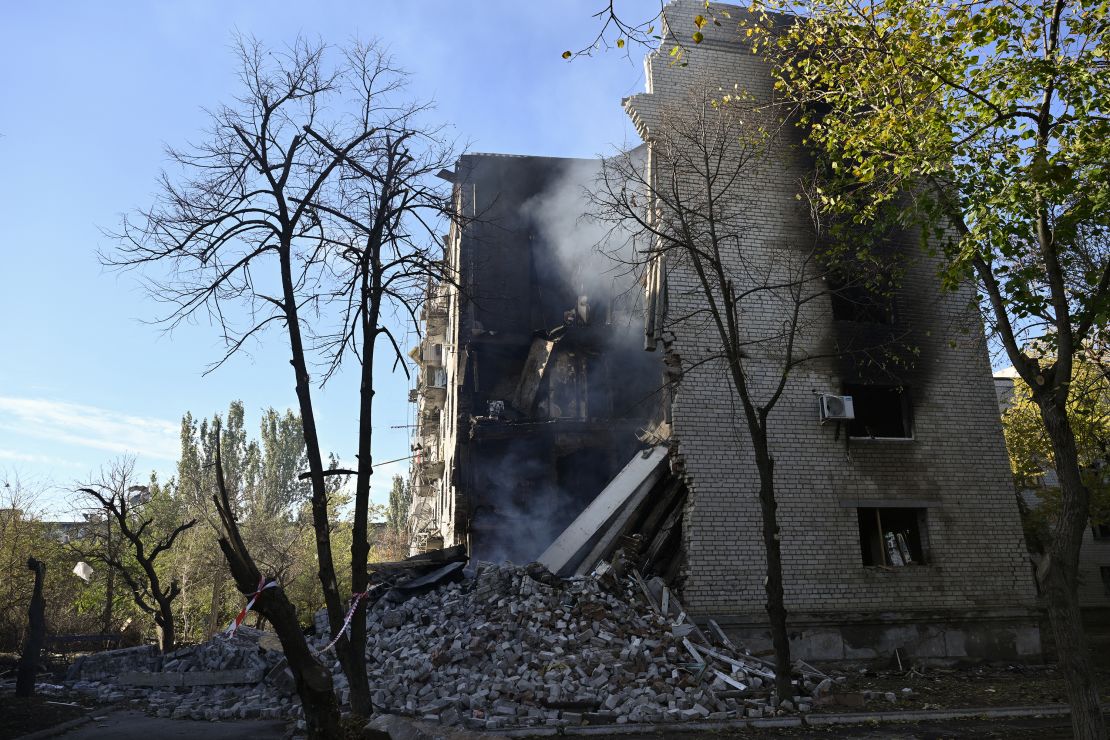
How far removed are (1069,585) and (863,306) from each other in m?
8.19

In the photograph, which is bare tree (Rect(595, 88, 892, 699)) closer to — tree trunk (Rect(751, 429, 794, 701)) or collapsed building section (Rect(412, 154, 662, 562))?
collapsed building section (Rect(412, 154, 662, 562))

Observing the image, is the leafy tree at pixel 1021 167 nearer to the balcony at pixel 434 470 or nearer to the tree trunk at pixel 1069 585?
the tree trunk at pixel 1069 585

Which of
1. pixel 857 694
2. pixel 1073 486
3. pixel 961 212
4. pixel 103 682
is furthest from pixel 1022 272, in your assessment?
pixel 103 682

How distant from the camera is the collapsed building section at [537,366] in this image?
17.6 meters

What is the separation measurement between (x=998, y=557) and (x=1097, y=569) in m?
19.6

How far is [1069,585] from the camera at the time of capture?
21.7 ft

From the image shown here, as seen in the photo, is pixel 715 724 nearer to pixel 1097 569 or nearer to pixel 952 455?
pixel 952 455

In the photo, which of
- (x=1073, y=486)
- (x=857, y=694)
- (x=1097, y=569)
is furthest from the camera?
(x=1097, y=569)

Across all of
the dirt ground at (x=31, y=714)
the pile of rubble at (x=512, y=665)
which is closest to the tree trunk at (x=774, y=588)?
the pile of rubble at (x=512, y=665)

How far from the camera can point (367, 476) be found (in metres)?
7.68

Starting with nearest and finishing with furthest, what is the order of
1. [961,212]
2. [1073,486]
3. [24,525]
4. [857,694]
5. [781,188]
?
[1073,486] < [961,212] < [857,694] < [781,188] < [24,525]

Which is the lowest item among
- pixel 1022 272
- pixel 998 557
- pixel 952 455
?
pixel 998 557

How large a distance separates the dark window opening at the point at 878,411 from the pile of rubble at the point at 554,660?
208 inches

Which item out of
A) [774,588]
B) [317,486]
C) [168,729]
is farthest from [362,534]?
[774,588]
